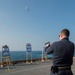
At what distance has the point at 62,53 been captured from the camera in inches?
232

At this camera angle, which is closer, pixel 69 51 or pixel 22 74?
pixel 69 51

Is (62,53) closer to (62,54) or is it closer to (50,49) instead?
(62,54)

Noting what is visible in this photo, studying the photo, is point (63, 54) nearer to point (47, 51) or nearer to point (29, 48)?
point (47, 51)

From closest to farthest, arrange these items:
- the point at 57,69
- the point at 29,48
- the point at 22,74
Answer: the point at 57,69 → the point at 22,74 → the point at 29,48

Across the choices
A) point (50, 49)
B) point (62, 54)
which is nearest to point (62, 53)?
point (62, 54)

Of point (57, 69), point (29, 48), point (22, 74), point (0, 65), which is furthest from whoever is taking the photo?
point (29, 48)

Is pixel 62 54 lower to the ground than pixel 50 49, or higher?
lower

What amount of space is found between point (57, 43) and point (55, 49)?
0.50 ft

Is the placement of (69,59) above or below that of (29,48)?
below

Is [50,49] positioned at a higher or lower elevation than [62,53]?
higher

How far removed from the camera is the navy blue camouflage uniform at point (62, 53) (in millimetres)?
5840

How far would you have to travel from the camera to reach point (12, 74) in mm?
15406

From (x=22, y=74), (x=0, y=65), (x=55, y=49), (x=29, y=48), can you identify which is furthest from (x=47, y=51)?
(x=29, y=48)

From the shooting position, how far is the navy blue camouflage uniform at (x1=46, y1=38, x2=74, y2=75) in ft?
19.2
